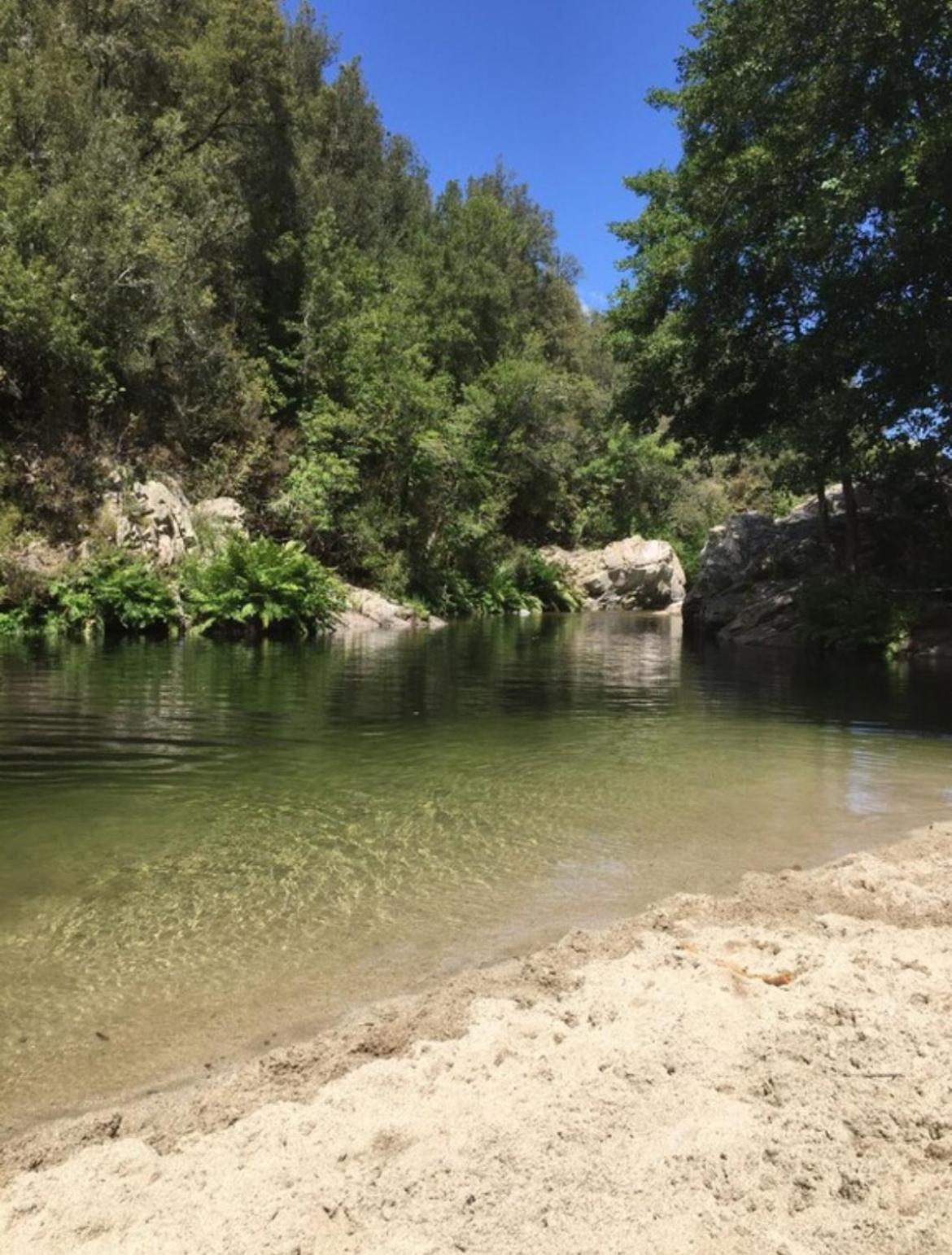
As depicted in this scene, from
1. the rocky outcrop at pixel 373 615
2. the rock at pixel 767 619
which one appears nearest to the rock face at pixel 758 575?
the rock at pixel 767 619

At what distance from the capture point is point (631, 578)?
41.0 meters

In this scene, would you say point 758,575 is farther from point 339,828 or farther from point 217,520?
point 339,828

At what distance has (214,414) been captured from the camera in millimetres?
27234

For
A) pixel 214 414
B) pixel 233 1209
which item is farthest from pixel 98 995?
pixel 214 414

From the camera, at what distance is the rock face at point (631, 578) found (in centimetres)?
4100

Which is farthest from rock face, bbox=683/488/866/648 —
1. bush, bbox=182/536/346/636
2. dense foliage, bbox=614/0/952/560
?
bush, bbox=182/536/346/636

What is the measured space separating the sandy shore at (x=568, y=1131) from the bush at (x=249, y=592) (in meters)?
18.0

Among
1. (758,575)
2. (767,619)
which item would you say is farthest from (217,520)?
(758,575)

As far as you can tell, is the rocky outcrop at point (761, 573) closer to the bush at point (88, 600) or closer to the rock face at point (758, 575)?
the rock face at point (758, 575)

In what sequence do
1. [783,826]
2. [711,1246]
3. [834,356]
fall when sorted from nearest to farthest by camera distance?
[711,1246] < [783,826] < [834,356]

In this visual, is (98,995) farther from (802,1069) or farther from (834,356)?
(834,356)

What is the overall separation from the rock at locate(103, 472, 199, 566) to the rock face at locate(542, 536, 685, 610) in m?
21.8

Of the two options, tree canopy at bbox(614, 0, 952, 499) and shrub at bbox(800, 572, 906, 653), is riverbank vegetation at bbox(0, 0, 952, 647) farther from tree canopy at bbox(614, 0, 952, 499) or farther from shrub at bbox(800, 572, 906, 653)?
shrub at bbox(800, 572, 906, 653)

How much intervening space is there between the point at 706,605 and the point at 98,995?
2465 centimetres
